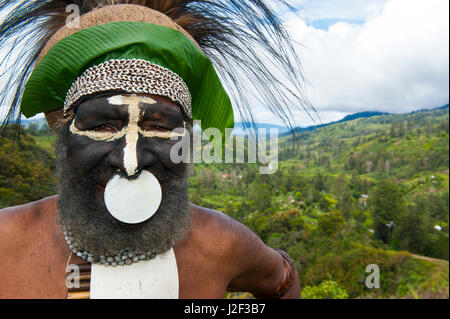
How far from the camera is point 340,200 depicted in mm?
61906

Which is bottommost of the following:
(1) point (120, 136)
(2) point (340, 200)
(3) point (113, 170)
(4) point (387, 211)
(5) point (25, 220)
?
(4) point (387, 211)

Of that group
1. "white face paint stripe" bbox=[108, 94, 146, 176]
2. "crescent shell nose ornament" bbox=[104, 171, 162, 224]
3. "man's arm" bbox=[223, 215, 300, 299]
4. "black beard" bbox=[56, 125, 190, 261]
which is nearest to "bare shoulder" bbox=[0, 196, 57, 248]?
"black beard" bbox=[56, 125, 190, 261]

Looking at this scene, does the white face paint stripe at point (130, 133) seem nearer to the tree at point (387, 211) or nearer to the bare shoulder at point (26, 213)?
the bare shoulder at point (26, 213)

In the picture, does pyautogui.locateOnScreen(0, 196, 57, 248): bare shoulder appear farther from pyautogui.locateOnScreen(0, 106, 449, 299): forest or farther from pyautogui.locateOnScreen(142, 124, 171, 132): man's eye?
pyautogui.locateOnScreen(142, 124, 171, 132): man's eye

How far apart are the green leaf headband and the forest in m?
0.59

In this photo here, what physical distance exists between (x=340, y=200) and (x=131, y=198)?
64.5 metres

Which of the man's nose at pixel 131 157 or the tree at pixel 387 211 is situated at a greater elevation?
A: the man's nose at pixel 131 157

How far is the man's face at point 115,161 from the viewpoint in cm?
145

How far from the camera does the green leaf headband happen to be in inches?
59.0

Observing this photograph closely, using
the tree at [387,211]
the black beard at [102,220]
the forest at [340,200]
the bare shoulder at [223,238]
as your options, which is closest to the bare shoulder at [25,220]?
the black beard at [102,220]

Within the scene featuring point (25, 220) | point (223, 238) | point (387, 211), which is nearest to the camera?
point (25, 220)

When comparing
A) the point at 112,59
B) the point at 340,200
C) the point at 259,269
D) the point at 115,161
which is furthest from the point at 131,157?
the point at 340,200

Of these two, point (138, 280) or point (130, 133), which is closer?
point (130, 133)

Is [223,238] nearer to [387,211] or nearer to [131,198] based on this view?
[131,198]
